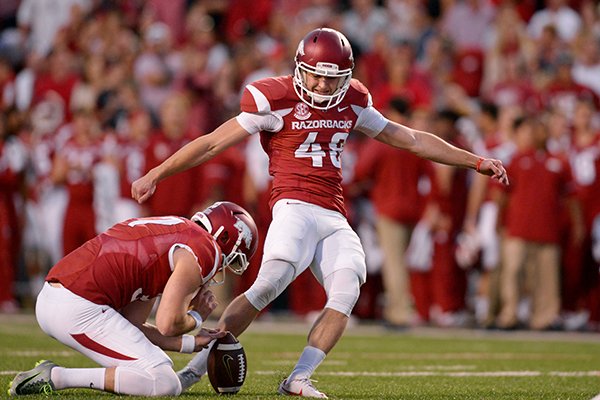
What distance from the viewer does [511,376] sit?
7754mm

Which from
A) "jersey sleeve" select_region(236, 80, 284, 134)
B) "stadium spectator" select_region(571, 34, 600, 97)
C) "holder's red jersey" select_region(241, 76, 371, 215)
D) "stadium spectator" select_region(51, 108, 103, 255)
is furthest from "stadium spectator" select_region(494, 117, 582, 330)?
"jersey sleeve" select_region(236, 80, 284, 134)

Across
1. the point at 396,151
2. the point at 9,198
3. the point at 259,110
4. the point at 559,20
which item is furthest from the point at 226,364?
the point at 559,20

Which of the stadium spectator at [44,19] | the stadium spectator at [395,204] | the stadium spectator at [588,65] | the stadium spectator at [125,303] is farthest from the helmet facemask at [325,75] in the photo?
the stadium spectator at [44,19]

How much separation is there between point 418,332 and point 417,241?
1.28m

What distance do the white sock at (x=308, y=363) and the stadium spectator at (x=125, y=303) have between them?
0.51 metres

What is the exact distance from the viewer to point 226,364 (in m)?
6.19

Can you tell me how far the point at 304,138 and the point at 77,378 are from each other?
1820 mm

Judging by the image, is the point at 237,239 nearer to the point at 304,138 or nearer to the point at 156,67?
the point at 304,138

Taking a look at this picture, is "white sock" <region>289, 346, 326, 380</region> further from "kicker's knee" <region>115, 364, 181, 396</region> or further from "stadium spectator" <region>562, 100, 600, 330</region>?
"stadium spectator" <region>562, 100, 600, 330</region>

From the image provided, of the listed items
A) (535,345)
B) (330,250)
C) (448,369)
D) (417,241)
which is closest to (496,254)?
(417,241)

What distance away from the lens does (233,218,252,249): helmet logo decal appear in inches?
241

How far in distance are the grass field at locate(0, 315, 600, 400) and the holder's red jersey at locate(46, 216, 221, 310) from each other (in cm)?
52

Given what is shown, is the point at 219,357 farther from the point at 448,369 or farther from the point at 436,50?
the point at 436,50

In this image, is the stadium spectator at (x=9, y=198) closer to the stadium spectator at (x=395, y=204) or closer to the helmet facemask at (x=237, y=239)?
the stadium spectator at (x=395, y=204)
